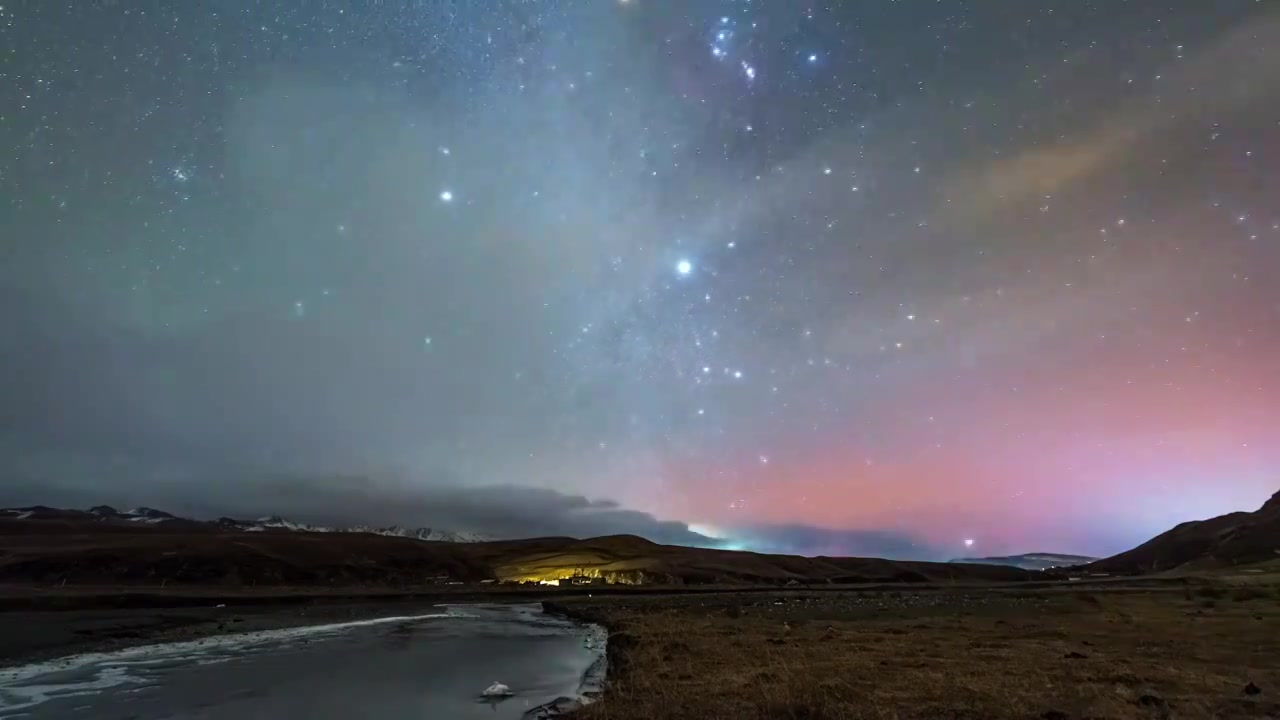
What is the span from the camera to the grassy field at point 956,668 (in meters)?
13.3

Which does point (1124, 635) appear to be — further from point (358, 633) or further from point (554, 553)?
point (554, 553)

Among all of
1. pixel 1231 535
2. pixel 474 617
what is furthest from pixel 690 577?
pixel 1231 535

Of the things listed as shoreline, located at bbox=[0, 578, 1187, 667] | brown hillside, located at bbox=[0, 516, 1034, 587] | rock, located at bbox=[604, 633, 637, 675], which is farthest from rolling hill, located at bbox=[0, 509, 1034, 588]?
rock, located at bbox=[604, 633, 637, 675]

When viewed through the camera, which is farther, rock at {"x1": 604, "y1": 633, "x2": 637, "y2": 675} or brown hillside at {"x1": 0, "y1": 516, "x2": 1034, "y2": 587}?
brown hillside at {"x1": 0, "y1": 516, "x2": 1034, "y2": 587}

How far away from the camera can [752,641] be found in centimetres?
2812

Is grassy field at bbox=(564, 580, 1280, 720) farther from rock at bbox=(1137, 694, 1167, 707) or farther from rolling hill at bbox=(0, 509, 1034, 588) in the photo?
rolling hill at bbox=(0, 509, 1034, 588)

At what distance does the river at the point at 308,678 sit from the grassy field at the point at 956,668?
3.57 meters

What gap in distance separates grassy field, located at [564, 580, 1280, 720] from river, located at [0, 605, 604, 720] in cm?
357

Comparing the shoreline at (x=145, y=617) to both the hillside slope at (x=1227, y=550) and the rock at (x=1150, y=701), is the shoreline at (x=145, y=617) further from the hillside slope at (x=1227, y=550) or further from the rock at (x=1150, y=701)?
the hillside slope at (x=1227, y=550)

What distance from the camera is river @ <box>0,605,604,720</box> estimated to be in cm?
1753

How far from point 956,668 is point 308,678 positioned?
2263 cm

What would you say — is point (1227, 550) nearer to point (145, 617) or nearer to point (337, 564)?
point (337, 564)

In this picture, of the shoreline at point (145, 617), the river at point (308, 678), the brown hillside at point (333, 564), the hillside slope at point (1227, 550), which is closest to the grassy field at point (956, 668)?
the river at point (308, 678)

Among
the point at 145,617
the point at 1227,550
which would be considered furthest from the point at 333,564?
the point at 1227,550
